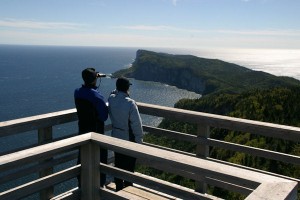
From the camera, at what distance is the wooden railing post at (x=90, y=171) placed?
11.5ft

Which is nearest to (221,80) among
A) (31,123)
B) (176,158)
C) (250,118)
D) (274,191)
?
(250,118)

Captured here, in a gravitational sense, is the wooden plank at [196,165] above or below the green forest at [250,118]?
above

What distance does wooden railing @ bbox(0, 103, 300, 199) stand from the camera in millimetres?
2402

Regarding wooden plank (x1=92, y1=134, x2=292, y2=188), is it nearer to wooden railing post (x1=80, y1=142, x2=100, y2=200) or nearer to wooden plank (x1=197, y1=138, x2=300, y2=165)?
wooden railing post (x1=80, y1=142, x2=100, y2=200)

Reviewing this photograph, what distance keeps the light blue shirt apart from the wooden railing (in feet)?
1.66

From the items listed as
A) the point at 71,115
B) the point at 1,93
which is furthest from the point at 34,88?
the point at 71,115

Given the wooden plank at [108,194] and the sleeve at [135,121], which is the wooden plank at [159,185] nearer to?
the wooden plank at [108,194]

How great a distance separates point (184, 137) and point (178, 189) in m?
1.88

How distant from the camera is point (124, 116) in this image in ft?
16.0

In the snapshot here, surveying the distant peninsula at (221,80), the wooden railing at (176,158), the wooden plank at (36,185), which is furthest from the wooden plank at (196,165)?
the distant peninsula at (221,80)

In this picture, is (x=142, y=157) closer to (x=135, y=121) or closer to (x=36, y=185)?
(x=36, y=185)

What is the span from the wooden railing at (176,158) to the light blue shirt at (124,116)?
507 millimetres

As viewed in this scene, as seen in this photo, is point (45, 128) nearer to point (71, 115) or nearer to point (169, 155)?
point (71, 115)

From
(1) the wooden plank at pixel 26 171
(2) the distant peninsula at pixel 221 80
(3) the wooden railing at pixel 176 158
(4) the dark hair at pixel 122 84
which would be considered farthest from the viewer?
(2) the distant peninsula at pixel 221 80
